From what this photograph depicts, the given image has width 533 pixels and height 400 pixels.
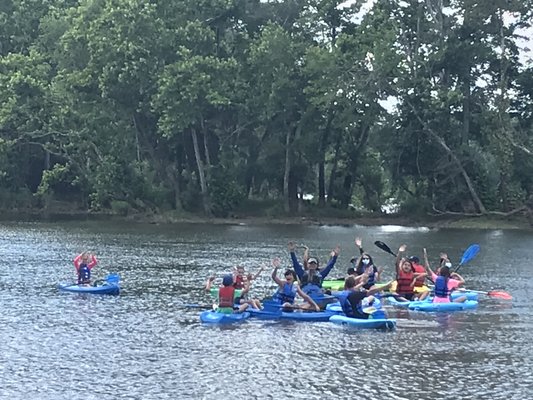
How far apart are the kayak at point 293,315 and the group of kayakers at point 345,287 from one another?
19cm

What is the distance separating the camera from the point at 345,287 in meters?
24.5

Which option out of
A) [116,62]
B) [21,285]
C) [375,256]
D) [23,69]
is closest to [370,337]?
[21,285]

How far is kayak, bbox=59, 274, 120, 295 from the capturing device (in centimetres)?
2909

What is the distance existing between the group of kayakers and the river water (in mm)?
843

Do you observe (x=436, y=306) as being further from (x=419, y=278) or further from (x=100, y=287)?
(x=100, y=287)

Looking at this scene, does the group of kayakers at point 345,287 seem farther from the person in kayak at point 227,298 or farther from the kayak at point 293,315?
the kayak at point 293,315

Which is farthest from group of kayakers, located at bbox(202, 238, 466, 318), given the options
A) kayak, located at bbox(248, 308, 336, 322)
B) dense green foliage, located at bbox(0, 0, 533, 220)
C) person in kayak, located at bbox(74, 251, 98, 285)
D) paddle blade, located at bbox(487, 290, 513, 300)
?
dense green foliage, located at bbox(0, 0, 533, 220)

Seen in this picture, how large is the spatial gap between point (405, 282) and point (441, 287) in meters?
1.54

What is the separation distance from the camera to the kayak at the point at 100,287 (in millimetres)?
29094

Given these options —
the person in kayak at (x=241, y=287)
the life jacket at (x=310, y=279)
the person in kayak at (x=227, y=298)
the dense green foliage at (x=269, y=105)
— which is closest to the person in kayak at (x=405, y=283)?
the life jacket at (x=310, y=279)

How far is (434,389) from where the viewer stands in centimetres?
1725

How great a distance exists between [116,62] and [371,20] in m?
20.4

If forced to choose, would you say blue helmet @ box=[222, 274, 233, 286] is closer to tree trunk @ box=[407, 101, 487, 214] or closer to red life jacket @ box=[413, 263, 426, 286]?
red life jacket @ box=[413, 263, 426, 286]

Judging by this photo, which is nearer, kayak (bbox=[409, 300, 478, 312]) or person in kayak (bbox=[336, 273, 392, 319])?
person in kayak (bbox=[336, 273, 392, 319])
